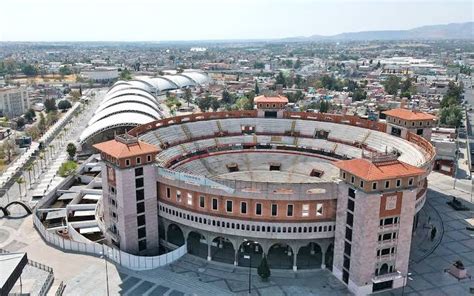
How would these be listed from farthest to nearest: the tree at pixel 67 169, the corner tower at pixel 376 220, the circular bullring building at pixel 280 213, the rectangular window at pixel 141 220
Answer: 1. the tree at pixel 67 169
2. the rectangular window at pixel 141 220
3. the circular bullring building at pixel 280 213
4. the corner tower at pixel 376 220

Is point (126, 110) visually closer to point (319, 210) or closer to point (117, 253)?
point (117, 253)

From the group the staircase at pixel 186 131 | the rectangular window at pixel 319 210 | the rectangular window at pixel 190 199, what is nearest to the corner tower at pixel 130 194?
the rectangular window at pixel 190 199

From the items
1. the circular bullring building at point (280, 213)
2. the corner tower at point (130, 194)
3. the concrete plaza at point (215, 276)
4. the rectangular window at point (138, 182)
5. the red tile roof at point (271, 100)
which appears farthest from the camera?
the red tile roof at point (271, 100)

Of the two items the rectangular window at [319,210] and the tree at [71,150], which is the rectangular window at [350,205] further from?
the tree at [71,150]

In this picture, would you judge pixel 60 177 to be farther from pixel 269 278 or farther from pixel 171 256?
pixel 269 278

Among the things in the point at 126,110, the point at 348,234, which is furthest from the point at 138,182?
the point at 126,110

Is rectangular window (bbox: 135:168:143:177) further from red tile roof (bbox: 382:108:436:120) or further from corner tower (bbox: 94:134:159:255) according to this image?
red tile roof (bbox: 382:108:436:120)

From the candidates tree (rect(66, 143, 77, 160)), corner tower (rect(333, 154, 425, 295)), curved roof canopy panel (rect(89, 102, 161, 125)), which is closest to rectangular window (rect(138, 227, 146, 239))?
corner tower (rect(333, 154, 425, 295))
